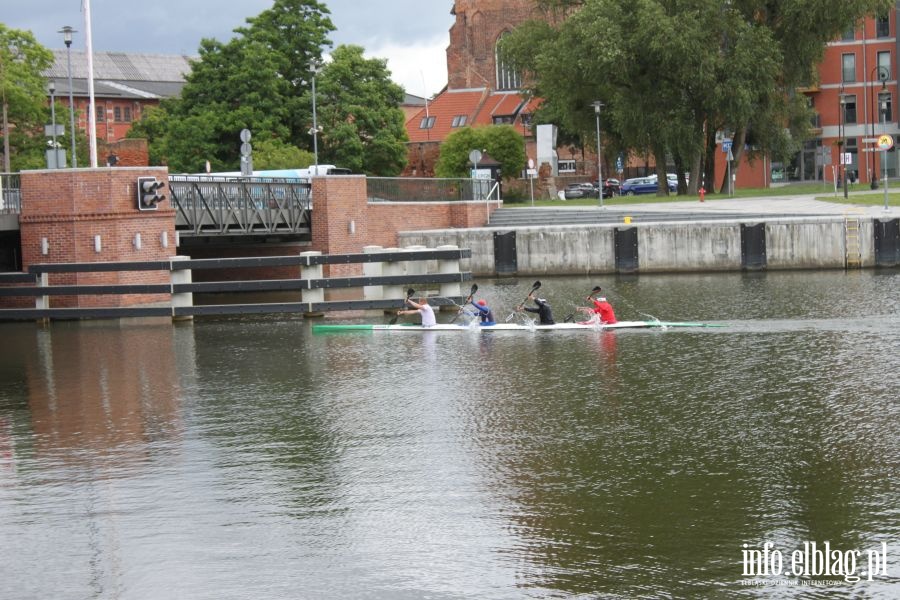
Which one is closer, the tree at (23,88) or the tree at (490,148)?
the tree at (23,88)

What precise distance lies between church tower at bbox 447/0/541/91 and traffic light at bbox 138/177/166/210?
7160 centimetres

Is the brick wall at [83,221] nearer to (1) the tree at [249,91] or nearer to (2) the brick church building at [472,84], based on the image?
(1) the tree at [249,91]

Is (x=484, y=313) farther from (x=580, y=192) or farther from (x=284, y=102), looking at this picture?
(x=580, y=192)

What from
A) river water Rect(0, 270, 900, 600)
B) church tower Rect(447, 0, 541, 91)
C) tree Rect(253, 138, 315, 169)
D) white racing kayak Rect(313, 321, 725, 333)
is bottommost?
river water Rect(0, 270, 900, 600)

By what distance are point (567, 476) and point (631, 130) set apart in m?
47.6

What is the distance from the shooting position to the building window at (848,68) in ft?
270

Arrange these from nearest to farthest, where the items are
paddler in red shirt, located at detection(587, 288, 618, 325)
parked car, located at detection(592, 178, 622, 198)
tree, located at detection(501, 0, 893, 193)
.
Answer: paddler in red shirt, located at detection(587, 288, 618, 325), tree, located at detection(501, 0, 893, 193), parked car, located at detection(592, 178, 622, 198)

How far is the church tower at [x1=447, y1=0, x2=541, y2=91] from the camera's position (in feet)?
343

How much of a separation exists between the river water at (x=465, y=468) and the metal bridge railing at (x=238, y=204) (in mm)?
11371

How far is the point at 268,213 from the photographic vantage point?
41.7 meters

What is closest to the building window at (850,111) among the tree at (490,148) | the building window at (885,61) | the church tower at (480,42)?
the building window at (885,61)

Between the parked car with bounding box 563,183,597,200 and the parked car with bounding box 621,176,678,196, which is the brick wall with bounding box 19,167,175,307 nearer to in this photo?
the parked car with bounding box 563,183,597,200

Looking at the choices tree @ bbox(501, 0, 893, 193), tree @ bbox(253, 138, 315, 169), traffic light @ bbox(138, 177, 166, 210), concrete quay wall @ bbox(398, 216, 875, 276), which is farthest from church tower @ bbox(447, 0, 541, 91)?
traffic light @ bbox(138, 177, 166, 210)

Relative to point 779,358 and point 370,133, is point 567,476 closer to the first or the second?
point 779,358
